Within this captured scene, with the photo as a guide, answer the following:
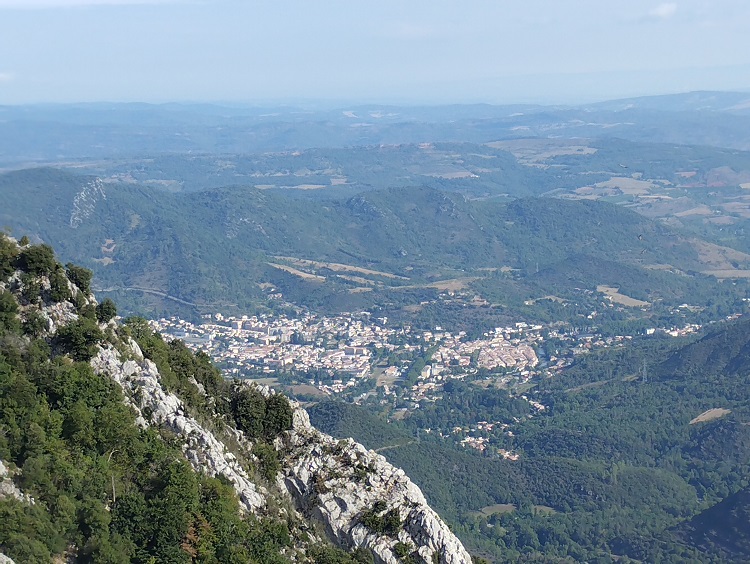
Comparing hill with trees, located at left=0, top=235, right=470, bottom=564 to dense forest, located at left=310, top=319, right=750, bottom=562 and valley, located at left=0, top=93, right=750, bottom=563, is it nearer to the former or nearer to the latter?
valley, located at left=0, top=93, right=750, bottom=563

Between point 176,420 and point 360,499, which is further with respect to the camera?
point 360,499

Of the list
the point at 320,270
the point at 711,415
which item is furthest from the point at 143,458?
the point at 320,270

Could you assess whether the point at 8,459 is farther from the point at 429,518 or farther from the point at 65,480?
the point at 429,518

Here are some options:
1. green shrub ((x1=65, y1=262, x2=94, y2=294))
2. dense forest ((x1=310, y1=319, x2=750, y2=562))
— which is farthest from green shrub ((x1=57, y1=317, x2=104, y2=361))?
dense forest ((x1=310, y1=319, x2=750, y2=562))

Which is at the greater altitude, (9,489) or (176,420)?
(9,489)

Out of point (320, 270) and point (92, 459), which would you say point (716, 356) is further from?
point (92, 459)
